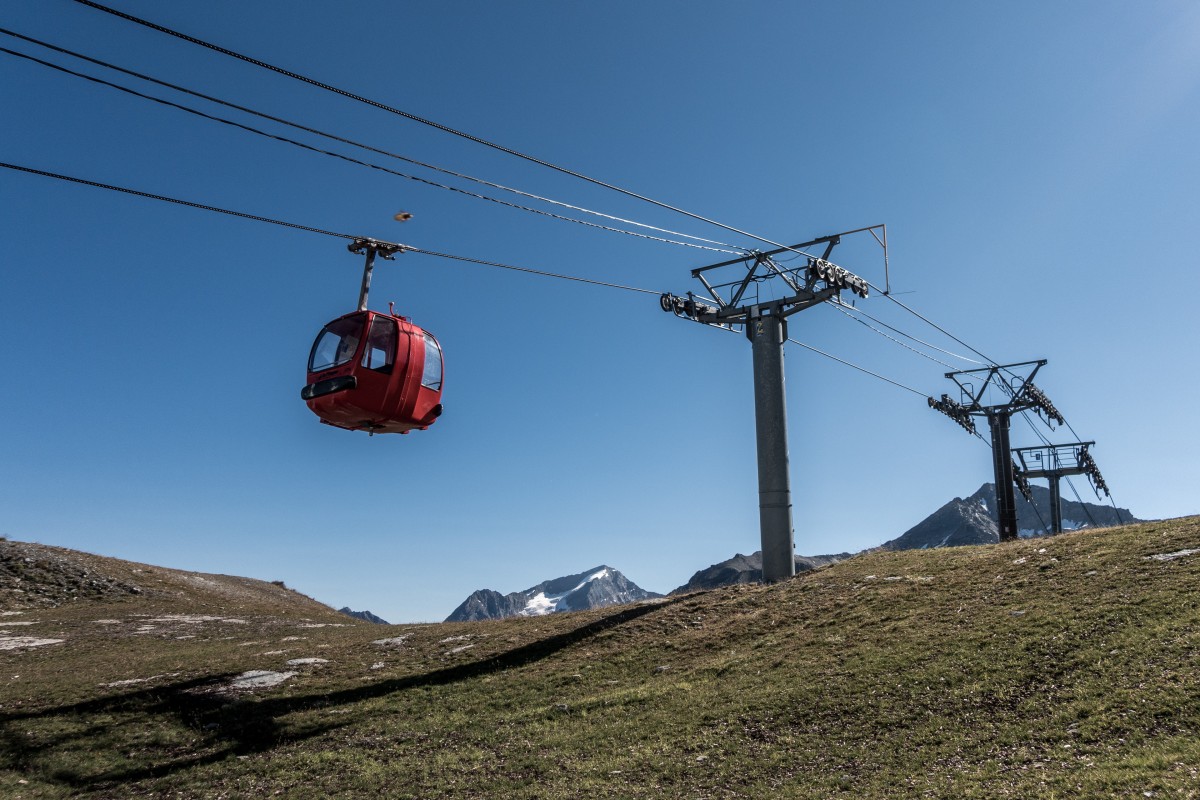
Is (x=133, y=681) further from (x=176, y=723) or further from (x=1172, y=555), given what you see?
(x=1172, y=555)

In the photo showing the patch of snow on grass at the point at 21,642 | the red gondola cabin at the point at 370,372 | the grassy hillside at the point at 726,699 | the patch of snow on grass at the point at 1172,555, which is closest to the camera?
the grassy hillside at the point at 726,699

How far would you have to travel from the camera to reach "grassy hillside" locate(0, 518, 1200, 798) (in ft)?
44.0

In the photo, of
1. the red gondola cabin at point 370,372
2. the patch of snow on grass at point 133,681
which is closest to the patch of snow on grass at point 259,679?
the patch of snow on grass at point 133,681

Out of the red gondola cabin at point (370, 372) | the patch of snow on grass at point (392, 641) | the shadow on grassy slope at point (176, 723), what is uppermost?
the red gondola cabin at point (370, 372)

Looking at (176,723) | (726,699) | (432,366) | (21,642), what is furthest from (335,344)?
(21,642)

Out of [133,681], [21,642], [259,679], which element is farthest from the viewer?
[21,642]

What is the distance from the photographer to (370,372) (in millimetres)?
18828

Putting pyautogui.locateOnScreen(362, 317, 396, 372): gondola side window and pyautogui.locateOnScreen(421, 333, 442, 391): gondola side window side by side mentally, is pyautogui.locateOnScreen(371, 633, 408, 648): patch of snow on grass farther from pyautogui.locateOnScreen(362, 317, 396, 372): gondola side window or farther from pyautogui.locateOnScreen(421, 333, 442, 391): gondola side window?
pyautogui.locateOnScreen(362, 317, 396, 372): gondola side window

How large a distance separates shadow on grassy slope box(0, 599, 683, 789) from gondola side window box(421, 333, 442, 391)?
30.5 ft

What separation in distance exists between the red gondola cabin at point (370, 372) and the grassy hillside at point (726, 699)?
809 cm

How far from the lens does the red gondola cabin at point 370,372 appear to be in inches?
736

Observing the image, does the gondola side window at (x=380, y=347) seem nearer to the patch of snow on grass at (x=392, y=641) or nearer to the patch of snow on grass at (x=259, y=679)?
the patch of snow on grass at (x=259, y=679)

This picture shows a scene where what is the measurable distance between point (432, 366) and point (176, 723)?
1237 centimetres

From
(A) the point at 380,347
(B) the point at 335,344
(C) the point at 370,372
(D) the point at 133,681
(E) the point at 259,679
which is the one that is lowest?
(D) the point at 133,681
